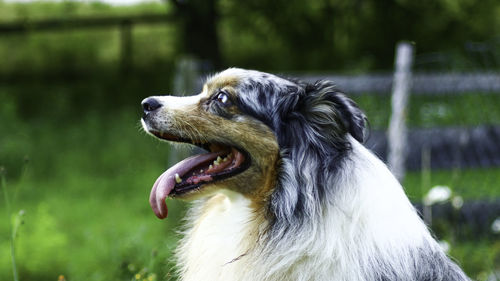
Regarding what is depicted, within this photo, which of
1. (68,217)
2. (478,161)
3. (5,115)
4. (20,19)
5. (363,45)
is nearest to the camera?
(478,161)

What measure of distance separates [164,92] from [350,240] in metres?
10.6

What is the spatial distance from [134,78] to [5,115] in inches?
139

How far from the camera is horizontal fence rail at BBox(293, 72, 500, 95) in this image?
6.03m

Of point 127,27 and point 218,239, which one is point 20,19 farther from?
point 218,239

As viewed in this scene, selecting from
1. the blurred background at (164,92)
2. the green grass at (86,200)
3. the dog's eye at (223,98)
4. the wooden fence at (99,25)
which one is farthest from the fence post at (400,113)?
the wooden fence at (99,25)

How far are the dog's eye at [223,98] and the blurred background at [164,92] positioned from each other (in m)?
0.91

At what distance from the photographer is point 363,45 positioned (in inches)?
520

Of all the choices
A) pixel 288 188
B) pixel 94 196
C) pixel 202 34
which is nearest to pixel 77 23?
pixel 202 34

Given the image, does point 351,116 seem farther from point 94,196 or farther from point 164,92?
point 164,92

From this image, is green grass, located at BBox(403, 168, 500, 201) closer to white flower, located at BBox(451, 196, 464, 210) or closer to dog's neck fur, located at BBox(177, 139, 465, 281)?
white flower, located at BBox(451, 196, 464, 210)

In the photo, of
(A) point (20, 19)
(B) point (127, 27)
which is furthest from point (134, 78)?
(A) point (20, 19)

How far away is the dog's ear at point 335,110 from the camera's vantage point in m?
3.14

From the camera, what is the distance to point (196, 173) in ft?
10.9

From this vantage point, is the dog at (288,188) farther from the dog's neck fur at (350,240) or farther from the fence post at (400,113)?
the fence post at (400,113)
